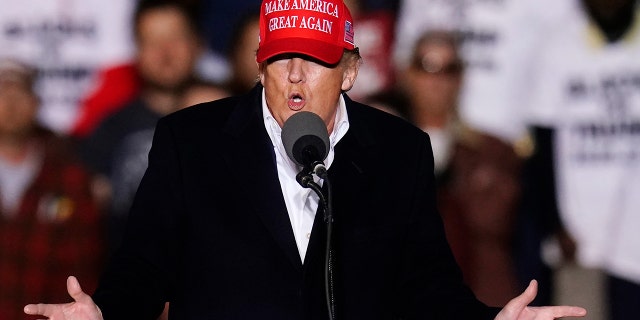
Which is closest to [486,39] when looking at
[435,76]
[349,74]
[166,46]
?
[435,76]

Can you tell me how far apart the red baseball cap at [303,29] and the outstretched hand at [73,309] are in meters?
0.64

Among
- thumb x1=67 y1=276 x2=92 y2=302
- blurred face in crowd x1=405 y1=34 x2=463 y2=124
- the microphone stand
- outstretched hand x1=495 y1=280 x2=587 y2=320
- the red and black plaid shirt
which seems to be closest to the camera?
the microphone stand

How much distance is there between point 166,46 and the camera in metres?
5.82

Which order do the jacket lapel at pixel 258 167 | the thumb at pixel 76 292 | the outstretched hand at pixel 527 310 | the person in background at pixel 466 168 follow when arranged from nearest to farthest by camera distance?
the thumb at pixel 76 292, the outstretched hand at pixel 527 310, the jacket lapel at pixel 258 167, the person in background at pixel 466 168

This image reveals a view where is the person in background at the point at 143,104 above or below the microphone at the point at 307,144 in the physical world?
above

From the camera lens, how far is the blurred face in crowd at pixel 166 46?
19.1 feet

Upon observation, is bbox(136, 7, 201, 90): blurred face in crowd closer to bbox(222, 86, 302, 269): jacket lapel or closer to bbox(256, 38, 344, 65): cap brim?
bbox(222, 86, 302, 269): jacket lapel

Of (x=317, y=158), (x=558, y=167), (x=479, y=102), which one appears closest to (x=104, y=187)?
(x=479, y=102)

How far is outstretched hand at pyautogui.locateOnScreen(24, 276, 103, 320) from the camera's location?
2.25 metres

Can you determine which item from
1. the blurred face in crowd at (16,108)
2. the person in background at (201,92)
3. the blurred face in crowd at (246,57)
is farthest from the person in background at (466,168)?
the blurred face in crowd at (16,108)

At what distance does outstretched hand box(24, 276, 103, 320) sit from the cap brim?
2.10 ft

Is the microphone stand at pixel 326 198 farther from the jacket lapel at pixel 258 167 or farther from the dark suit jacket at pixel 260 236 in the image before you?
the jacket lapel at pixel 258 167

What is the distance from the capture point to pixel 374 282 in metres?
2.59

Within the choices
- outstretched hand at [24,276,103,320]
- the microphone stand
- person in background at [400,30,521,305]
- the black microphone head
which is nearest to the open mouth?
the black microphone head
